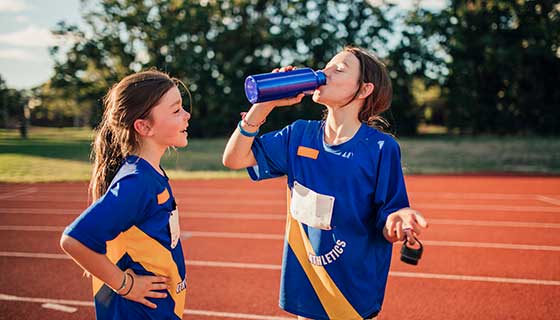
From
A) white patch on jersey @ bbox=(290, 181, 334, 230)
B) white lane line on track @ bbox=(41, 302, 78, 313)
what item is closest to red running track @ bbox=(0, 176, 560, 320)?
white lane line on track @ bbox=(41, 302, 78, 313)

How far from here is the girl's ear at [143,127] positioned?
1.84 metres

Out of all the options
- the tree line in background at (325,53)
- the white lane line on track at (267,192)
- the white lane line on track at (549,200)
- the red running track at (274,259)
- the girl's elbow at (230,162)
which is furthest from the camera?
the tree line in background at (325,53)

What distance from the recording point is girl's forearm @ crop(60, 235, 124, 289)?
4.95 feet

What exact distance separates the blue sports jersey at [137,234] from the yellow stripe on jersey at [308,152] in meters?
0.60

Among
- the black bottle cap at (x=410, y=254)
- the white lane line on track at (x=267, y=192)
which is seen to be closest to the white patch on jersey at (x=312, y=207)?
the black bottle cap at (x=410, y=254)

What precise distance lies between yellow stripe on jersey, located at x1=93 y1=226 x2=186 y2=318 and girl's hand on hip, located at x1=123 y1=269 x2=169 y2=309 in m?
0.04

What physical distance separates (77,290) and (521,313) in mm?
4026

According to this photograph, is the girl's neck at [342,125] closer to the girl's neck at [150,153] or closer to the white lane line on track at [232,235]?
the girl's neck at [150,153]

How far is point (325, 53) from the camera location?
28.4 metres

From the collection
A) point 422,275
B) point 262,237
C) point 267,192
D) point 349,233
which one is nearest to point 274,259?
point 262,237

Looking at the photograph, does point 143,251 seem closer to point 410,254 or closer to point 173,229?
point 173,229

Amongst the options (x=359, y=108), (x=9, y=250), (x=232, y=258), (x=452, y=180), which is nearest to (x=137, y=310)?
(x=359, y=108)

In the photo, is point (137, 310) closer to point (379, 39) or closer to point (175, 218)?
point (175, 218)

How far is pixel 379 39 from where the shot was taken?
1179 inches
